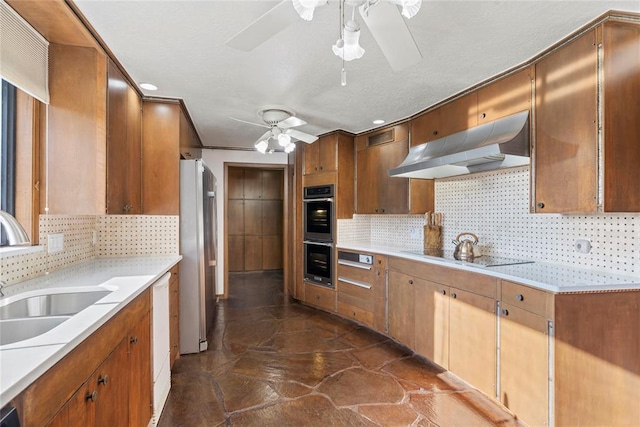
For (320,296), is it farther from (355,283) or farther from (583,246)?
(583,246)

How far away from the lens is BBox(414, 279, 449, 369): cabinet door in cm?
255

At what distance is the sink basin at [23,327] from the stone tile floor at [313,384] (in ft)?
3.68

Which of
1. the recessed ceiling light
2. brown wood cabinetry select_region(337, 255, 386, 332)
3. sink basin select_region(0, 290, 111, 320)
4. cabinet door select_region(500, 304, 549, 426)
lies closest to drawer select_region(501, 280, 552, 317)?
cabinet door select_region(500, 304, 549, 426)

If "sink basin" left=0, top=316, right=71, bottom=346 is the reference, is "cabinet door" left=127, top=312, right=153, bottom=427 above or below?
below

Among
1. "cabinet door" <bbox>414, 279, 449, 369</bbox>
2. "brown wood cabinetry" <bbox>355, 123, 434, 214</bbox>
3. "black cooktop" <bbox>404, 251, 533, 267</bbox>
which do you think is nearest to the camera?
"black cooktop" <bbox>404, 251, 533, 267</bbox>

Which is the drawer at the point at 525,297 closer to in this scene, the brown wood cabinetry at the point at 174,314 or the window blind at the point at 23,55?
the brown wood cabinetry at the point at 174,314

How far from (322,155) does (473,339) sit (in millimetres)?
2846

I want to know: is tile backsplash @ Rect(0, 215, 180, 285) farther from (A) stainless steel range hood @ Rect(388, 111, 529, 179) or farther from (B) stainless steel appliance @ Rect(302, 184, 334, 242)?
(A) stainless steel range hood @ Rect(388, 111, 529, 179)

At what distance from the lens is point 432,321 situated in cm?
269

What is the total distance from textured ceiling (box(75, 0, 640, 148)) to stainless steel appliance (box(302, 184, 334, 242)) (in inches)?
49.7

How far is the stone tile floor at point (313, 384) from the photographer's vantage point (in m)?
2.05

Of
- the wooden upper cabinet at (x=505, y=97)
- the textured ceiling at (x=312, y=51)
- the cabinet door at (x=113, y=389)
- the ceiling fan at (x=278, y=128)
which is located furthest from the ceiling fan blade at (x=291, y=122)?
the cabinet door at (x=113, y=389)

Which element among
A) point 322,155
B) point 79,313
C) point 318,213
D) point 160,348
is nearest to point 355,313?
point 318,213

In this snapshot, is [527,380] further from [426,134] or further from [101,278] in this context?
[101,278]
